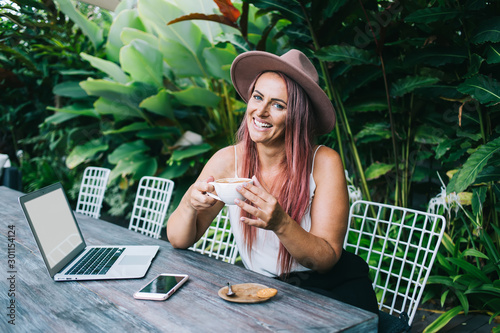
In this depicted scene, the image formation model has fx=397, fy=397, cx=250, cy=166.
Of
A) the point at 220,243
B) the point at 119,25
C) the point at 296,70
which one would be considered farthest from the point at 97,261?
the point at 119,25

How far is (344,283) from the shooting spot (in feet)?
4.23

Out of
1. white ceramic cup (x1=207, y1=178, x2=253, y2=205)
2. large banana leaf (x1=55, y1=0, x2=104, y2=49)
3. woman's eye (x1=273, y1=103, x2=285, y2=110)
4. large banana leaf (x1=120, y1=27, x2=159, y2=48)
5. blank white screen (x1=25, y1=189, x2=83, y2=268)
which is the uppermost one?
large banana leaf (x1=55, y1=0, x2=104, y2=49)

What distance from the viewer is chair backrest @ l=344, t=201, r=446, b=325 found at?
1.36m

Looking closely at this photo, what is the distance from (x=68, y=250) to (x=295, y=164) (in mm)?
803

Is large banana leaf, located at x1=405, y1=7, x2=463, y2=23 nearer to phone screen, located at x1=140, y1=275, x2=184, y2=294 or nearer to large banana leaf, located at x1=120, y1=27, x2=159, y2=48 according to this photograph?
phone screen, located at x1=140, y1=275, x2=184, y2=294

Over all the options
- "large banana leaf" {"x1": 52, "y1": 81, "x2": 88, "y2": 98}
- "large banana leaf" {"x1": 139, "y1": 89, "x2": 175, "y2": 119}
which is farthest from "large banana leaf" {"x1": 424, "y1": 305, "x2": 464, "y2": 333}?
"large banana leaf" {"x1": 52, "y1": 81, "x2": 88, "y2": 98}

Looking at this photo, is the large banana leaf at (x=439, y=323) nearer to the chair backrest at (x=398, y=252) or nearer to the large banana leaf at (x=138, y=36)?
the chair backrest at (x=398, y=252)

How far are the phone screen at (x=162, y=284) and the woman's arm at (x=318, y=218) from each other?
262 mm

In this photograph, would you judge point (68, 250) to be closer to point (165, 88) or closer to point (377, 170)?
point (377, 170)

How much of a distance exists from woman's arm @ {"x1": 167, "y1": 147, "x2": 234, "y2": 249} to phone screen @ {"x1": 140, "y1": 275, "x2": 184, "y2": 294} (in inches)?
9.0

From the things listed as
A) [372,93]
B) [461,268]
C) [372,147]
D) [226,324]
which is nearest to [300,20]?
[372,93]

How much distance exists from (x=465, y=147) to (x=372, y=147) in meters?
0.78

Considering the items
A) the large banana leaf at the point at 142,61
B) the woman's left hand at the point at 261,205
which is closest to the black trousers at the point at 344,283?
the woman's left hand at the point at 261,205

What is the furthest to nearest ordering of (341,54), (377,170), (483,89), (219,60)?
(219,60)
(377,170)
(341,54)
(483,89)
